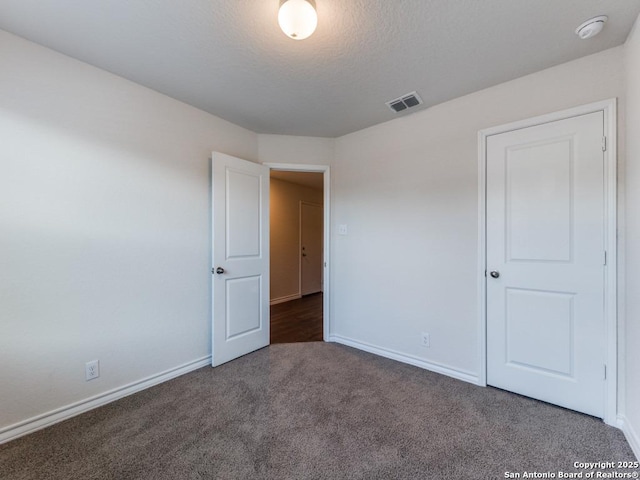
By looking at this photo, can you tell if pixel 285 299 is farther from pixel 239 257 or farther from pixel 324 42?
pixel 324 42

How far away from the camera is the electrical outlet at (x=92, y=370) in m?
1.91

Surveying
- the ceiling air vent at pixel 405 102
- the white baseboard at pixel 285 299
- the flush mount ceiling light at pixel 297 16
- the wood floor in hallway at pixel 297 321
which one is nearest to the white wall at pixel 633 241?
the ceiling air vent at pixel 405 102

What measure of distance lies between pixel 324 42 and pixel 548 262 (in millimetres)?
2077

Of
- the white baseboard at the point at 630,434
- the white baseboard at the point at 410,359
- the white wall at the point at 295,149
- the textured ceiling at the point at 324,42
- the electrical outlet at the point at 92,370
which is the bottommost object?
the white baseboard at the point at 410,359

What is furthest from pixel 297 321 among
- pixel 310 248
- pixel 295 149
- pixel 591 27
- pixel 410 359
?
pixel 591 27

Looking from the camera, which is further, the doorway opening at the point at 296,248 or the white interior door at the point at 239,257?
the doorway opening at the point at 296,248

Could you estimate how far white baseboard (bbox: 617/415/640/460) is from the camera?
4.78 ft

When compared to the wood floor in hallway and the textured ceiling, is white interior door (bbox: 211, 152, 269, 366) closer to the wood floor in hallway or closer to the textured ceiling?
the wood floor in hallway

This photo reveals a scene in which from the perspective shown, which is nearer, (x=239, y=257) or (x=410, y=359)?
(x=410, y=359)

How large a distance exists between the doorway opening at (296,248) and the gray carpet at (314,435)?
1.94 metres

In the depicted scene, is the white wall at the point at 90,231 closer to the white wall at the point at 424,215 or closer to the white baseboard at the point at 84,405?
the white baseboard at the point at 84,405

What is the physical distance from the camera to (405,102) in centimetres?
239

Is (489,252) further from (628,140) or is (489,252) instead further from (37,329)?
(37,329)

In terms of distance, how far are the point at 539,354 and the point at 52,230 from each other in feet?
11.1
